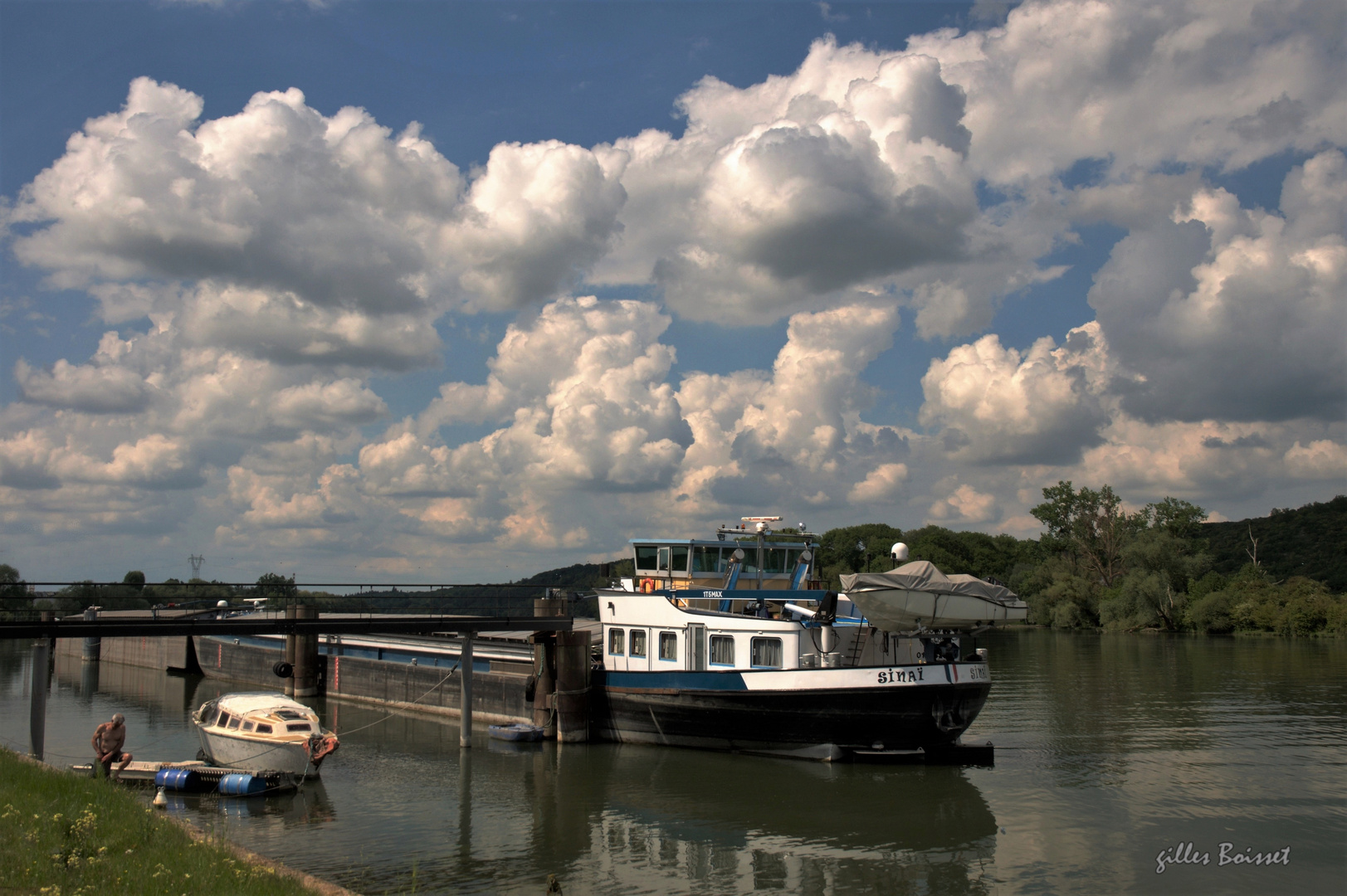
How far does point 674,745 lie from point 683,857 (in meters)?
9.83

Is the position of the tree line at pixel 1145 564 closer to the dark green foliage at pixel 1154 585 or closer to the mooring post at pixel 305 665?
the dark green foliage at pixel 1154 585

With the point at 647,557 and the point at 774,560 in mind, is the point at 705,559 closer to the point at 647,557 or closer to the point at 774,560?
the point at 647,557

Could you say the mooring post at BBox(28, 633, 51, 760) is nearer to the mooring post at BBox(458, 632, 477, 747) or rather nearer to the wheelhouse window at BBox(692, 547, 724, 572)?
the mooring post at BBox(458, 632, 477, 747)

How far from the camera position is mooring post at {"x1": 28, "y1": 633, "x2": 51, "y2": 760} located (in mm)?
23375

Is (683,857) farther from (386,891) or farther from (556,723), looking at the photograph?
(556,723)

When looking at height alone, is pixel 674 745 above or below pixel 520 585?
below

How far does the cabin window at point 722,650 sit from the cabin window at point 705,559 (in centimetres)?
383

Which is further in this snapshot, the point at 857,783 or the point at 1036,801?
the point at 857,783

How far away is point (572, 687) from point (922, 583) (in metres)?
12.4

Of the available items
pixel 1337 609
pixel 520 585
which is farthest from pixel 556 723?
pixel 1337 609

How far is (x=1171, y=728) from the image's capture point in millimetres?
29906

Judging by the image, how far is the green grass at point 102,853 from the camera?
408 inches

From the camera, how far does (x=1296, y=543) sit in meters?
138

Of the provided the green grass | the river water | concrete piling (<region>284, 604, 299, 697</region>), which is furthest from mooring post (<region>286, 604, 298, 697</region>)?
the green grass
